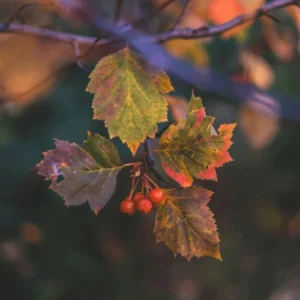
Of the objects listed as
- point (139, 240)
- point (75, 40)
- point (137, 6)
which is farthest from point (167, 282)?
point (75, 40)

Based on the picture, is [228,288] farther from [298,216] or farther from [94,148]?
[94,148]

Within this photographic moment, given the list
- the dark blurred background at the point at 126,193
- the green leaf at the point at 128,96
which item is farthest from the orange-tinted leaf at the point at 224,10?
the green leaf at the point at 128,96

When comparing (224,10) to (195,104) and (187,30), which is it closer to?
(187,30)

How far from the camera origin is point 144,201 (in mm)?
604

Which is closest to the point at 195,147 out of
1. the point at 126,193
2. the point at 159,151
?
the point at 159,151

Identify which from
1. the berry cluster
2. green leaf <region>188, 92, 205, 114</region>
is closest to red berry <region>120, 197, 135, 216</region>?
the berry cluster

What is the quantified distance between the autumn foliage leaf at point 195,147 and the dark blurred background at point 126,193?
789mm

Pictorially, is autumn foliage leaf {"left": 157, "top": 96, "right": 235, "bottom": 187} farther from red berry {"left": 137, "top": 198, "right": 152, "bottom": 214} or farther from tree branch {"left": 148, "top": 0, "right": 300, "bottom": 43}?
tree branch {"left": 148, "top": 0, "right": 300, "bottom": 43}

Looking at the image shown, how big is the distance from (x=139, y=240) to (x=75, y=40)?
85.3 inches

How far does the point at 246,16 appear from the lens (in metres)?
0.72

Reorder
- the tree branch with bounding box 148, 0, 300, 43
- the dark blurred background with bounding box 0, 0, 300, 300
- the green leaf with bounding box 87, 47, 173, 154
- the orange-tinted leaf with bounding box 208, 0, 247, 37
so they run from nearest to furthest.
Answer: the green leaf with bounding box 87, 47, 173, 154, the tree branch with bounding box 148, 0, 300, 43, the orange-tinted leaf with bounding box 208, 0, 247, 37, the dark blurred background with bounding box 0, 0, 300, 300

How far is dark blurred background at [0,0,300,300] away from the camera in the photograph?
153 cm

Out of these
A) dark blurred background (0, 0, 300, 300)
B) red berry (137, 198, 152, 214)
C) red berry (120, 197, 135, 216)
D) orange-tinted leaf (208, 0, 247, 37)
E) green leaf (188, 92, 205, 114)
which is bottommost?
dark blurred background (0, 0, 300, 300)

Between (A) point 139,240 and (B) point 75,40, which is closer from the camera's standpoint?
(B) point 75,40
